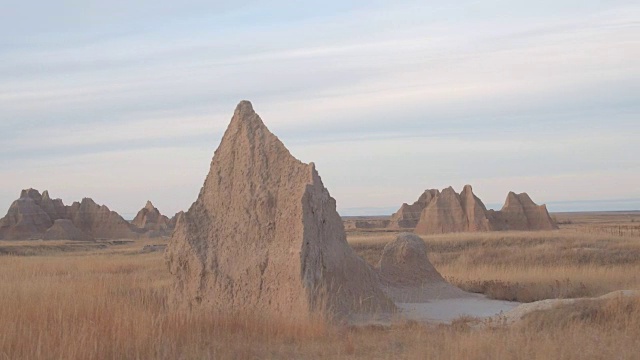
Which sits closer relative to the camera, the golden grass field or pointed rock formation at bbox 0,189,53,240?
the golden grass field

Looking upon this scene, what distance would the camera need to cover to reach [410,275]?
52.3 feet

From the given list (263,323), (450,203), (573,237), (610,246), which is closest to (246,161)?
(263,323)

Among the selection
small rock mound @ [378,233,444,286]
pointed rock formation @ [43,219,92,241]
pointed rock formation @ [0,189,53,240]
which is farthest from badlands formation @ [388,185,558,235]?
pointed rock formation @ [0,189,53,240]

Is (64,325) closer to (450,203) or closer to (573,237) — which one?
(573,237)

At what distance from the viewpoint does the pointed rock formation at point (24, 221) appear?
64.9 meters

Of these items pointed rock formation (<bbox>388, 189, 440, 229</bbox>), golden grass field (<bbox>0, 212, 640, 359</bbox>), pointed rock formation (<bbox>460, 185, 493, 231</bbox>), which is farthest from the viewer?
pointed rock formation (<bbox>388, 189, 440, 229</bbox>)

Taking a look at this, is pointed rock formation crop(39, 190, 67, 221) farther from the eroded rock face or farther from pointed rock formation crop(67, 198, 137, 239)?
pointed rock formation crop(67, 198, 137, 239)

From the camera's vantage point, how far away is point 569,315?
959 cm

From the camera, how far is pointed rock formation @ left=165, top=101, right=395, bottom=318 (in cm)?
Answer: 1116

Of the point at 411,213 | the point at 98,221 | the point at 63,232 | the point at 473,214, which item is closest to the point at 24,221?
the point at 98,221

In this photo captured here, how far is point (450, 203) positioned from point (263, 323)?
42169 millimetres

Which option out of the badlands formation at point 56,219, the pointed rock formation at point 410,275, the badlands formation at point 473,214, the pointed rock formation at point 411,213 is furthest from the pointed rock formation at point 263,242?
the pointed rock formation at point 411,213

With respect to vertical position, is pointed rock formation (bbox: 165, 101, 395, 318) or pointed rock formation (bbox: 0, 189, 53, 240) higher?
pointed rock formation (bbox: 0, 189, 53, 240)

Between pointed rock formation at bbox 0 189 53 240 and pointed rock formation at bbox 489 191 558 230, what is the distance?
127ft
